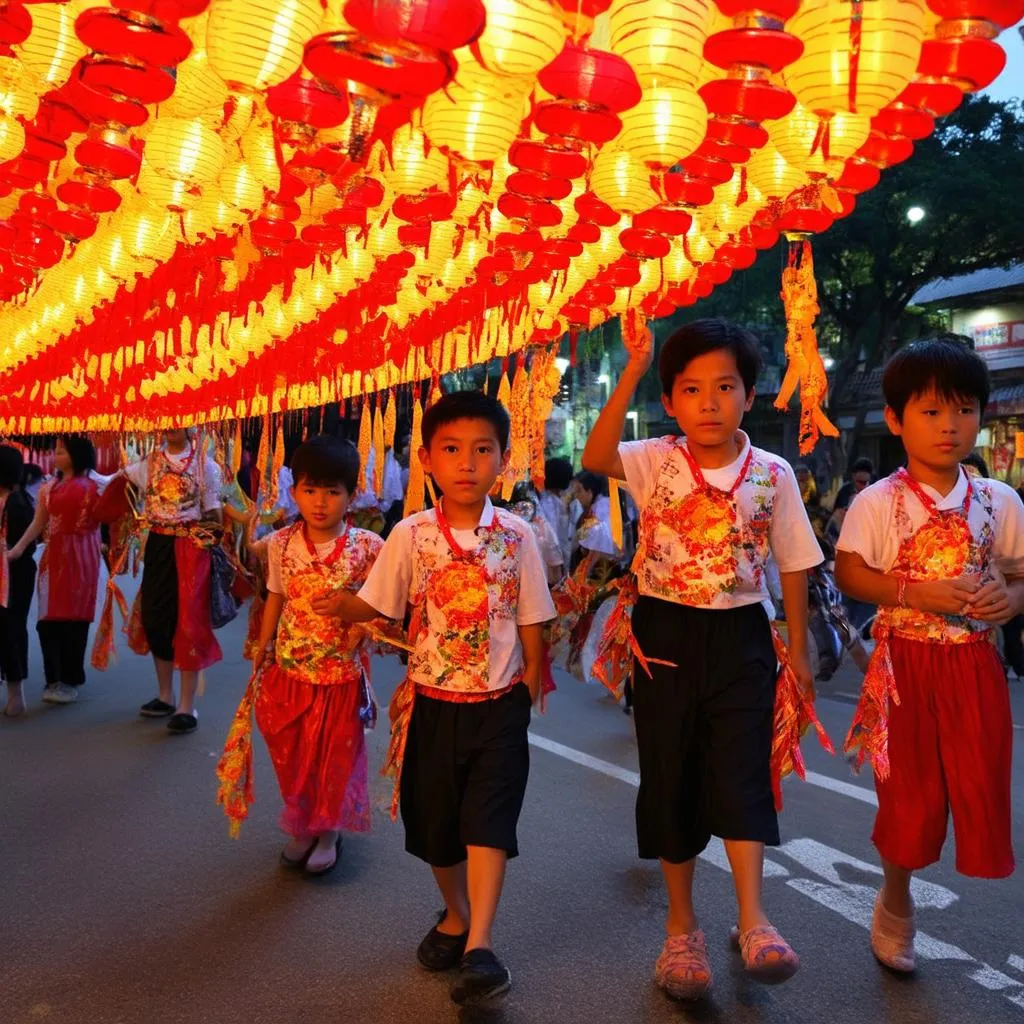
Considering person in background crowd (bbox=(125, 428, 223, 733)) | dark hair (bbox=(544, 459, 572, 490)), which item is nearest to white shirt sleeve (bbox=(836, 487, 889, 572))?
person in background crowd (bbox=(125, 428, 223, 733))

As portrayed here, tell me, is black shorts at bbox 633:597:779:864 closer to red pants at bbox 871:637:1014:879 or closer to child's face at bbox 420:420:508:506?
red pants at bbox 871:637:1014:879

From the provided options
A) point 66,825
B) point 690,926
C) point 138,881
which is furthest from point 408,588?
point 66,825

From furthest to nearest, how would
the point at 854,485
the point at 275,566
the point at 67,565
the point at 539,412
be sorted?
1. the point at 854,485
2. the point at 67,565
3. the point at 539,412
4. the point at 275,566

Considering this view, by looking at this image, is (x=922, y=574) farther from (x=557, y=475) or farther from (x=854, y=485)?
(x=854, y=485)

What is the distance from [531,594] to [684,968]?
1187 mm

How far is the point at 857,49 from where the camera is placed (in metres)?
2.59

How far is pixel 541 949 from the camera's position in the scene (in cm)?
306

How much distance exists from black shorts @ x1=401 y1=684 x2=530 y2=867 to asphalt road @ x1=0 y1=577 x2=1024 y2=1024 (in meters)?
0.35

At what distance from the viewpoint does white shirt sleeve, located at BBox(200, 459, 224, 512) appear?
6.32 metres

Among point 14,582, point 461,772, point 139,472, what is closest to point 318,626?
point 461,772

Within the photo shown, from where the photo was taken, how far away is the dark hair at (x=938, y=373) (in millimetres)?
2973

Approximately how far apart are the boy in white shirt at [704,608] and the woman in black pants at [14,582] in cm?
515

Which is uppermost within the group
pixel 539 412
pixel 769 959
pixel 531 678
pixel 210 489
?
pixel 539 412

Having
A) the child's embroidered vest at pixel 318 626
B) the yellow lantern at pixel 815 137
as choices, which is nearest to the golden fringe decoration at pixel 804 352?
the yellow lantern at pixel 815 137
